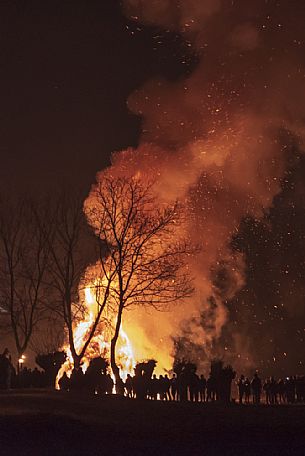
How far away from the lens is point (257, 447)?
17.0 meters

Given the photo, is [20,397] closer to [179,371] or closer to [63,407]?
[63,407]

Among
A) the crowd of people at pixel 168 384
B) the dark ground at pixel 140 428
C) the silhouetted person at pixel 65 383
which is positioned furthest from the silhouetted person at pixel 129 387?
the dark ground at pixel 140 428

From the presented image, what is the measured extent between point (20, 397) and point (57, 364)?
1059 cm

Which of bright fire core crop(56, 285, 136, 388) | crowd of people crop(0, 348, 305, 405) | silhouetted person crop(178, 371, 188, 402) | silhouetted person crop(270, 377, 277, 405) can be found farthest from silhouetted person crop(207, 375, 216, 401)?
bright fire core crop(56, 285, 136, 388)

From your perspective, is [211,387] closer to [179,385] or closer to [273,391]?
[179,385]

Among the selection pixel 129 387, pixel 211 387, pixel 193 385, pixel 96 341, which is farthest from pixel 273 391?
pixel 96 341

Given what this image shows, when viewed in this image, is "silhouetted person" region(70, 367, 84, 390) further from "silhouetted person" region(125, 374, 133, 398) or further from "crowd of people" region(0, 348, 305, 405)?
"silhouetted person" region(125, 374, 133, 398)

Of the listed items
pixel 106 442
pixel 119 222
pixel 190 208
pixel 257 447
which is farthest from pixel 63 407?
pixel 190 208

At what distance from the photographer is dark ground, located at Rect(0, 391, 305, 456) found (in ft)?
54.2

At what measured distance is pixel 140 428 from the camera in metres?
20.4

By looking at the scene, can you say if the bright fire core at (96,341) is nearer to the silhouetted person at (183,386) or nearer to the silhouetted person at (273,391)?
the silhouetted person at (273,391)

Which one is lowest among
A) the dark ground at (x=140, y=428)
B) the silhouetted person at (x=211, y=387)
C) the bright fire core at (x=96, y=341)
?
the dark ground at (x=140, y=428)

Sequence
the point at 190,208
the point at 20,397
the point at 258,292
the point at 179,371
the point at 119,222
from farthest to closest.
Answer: the point at 258,292 → the point at 190,208 → the point at 119,222 → the point at 179,371 → the point at 20,397

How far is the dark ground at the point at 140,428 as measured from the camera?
54.2ft
